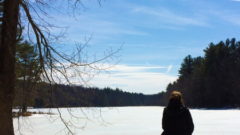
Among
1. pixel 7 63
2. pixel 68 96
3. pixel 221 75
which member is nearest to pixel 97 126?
pixel 68 96

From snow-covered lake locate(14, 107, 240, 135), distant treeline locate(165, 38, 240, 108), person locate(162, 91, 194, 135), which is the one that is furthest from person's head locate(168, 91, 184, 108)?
distant treeline locate(165, 38, 240, 108)

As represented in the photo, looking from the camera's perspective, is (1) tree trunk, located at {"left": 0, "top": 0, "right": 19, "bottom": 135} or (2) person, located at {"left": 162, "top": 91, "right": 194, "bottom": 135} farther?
(2) person, located at {"left": 162, "top": 91, "right": 194, "bottom": 135}

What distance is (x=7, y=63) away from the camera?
5605 millimetres

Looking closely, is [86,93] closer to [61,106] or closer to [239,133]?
[61,106]

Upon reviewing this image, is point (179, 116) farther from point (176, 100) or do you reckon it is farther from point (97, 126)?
point (97, 126)

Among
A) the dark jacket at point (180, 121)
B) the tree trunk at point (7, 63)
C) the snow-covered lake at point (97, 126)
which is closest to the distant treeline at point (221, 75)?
the snow-covered lake at point (97, 126)

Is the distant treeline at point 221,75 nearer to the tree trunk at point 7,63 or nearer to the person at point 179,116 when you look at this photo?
the person at point 179,116

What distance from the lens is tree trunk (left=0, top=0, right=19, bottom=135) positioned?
5559 millimetres

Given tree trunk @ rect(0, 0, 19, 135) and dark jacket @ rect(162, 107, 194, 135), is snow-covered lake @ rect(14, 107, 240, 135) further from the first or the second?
dark jacket @ rect(162, 107, 194, 135)

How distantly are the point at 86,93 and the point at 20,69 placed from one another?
4.76 feet

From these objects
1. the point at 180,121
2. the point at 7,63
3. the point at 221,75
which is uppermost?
the point at 221,75

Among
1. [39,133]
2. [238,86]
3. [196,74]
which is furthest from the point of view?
[196,74]

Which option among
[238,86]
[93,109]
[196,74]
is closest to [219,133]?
[93,109]

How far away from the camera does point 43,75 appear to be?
247 inches
